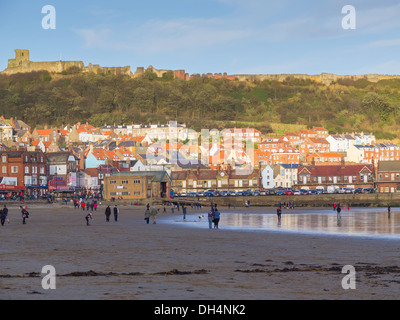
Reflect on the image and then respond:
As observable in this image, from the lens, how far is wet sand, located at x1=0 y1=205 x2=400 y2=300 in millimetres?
14023

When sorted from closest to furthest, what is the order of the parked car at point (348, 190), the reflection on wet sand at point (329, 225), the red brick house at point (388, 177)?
the reflection on wet sand at point (329, 225)
the parked car at point (348, 190)
the red brick house at point (388, 177)

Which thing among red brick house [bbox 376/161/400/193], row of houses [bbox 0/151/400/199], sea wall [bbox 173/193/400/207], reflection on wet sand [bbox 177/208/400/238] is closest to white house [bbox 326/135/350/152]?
row of houses [bbox 0/151/400/199]

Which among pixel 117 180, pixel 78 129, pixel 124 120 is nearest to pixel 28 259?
pixel 117 180

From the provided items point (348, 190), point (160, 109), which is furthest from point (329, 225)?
point (160, 109)

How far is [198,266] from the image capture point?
59.3ft

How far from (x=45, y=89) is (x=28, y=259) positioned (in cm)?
18413

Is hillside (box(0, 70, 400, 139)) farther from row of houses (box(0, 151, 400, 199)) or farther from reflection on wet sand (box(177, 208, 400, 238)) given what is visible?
reflection on wet sand (box(177, 208, 400, 238))

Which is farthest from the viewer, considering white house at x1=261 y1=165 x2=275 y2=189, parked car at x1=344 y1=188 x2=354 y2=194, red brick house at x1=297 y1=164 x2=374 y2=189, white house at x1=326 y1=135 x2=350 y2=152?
white house at x1=326 y1=135 x2=350 y2=152

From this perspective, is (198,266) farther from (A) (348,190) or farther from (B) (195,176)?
(B) (195,176)

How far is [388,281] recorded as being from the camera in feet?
49.8

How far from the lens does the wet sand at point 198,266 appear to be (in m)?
14.0

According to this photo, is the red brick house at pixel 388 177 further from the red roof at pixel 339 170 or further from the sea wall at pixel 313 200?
the sea wall at pixel 313 200

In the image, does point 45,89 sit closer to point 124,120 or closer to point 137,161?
point 124,120

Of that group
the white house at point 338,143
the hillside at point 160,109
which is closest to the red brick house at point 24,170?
the hillside at point 160,109
